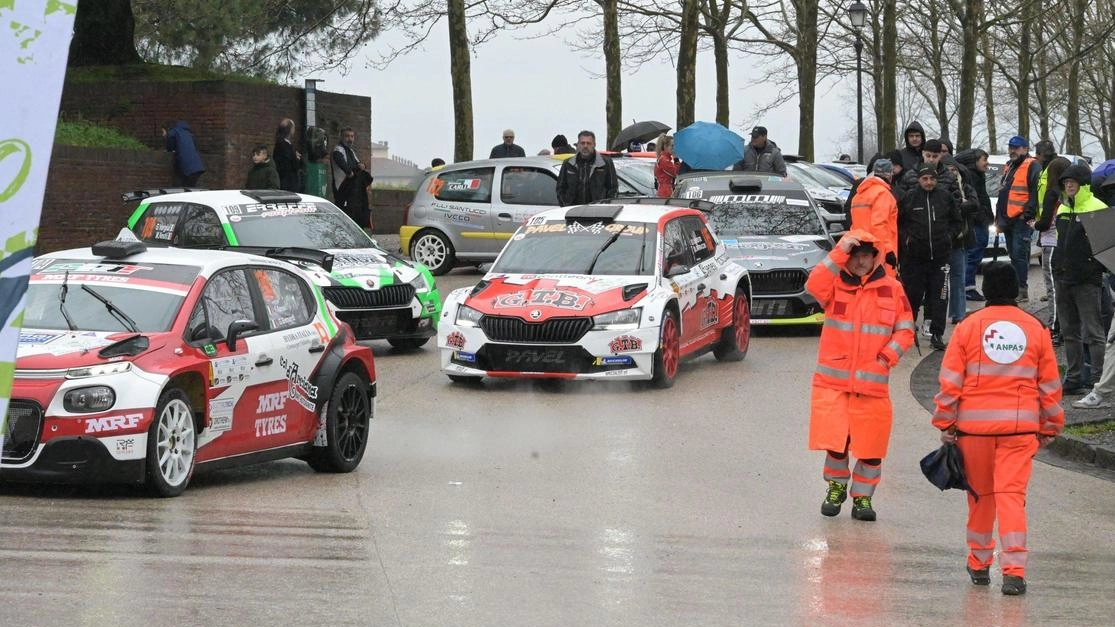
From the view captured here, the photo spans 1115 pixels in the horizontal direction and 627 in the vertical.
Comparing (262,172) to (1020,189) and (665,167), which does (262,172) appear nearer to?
(665,167)

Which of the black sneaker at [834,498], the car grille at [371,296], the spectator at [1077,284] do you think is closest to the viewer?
the black sneaker at [834,498]

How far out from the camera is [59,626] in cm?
630

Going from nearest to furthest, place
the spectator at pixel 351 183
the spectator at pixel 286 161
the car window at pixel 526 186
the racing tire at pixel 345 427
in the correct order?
1. the racing tire at pixel 345 427
2. the car window at pixel 526 186
3. the spectator at pixel 351 183
4. the spectator at pixel 286 161

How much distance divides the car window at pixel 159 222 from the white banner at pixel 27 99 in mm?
14090

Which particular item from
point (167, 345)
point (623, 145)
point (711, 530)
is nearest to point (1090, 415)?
point (711, 530)

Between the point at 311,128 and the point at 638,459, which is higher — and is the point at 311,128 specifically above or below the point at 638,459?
above

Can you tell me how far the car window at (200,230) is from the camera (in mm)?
16641

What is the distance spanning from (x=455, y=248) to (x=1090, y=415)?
1297cm

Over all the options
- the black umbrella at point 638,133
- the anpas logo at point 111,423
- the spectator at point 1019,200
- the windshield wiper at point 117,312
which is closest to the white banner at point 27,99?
the anpas logo at point 111,423

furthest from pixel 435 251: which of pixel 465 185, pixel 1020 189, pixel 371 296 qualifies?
pixel 1020 189

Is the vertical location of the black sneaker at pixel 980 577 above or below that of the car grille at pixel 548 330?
below

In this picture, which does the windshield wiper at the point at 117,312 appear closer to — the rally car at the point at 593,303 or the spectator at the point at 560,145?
the rally car at the point at 593,303

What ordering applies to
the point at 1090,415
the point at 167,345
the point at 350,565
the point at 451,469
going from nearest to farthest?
the point at 350,565 < the point at 167,345 < the point at 451,469 < the point at 1090,415

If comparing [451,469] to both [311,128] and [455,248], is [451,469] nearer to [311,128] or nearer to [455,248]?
[455,248]
